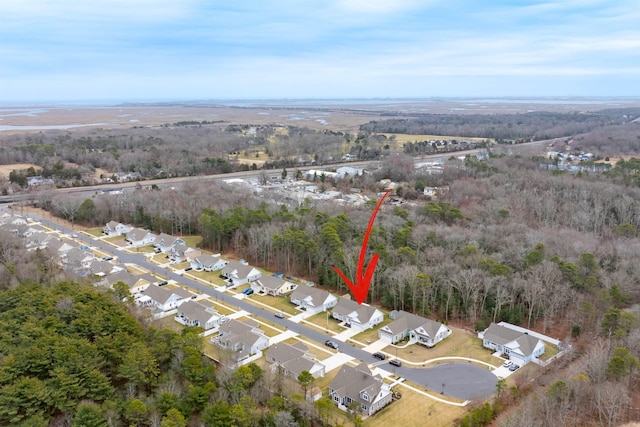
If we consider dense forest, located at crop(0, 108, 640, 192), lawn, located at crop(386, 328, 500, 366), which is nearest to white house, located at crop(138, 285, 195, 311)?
lawn, located at crop(386, 328, 500, 366)

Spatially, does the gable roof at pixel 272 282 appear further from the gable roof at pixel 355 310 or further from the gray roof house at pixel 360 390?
the gray roof house at pixel 360 390

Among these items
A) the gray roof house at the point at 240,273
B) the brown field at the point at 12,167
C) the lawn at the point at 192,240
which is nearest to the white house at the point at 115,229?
the lawn at the point at 192,240

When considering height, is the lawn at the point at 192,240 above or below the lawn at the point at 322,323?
above

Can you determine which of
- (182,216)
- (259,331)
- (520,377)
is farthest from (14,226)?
(520,377)

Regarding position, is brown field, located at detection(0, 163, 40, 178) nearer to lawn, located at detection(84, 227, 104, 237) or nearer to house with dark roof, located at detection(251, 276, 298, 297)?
lawn, located at detection(84, 227, 104, 237)

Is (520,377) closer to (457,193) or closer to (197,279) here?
(197,279)

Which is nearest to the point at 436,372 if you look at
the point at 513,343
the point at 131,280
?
the point at 513,343

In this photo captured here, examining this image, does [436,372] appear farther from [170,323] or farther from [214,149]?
[214,149]
